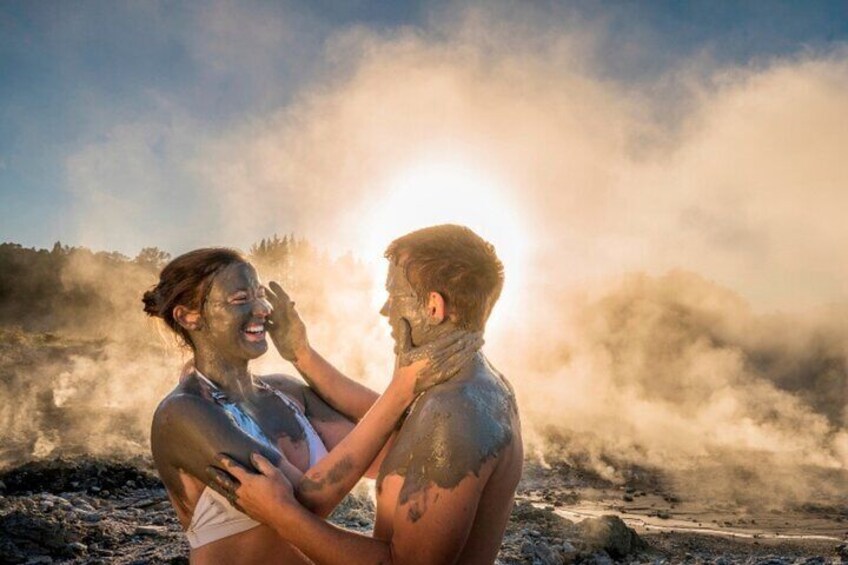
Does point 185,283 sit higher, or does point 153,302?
point 185,283

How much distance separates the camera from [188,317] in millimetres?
3529

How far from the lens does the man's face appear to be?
2.73 meters

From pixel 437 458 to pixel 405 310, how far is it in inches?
26.2

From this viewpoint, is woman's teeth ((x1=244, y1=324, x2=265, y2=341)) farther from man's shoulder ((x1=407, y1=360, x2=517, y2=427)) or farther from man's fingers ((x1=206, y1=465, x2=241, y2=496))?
man's shoulder ((x1=407, y1=360, x2=517, y2=427))

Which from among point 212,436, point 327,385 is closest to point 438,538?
point 212,436

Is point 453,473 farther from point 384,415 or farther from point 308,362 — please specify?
point 308,362

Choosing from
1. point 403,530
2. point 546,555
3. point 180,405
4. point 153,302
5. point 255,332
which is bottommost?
point 546,555

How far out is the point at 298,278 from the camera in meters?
31.9

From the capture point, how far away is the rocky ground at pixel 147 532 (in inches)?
287

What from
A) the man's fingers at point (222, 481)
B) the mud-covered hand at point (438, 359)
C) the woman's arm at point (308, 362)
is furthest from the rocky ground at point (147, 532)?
the mud-covered hand at point (438, 359)

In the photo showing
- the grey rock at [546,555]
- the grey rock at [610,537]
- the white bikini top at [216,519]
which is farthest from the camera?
the grey rock at [610,537]

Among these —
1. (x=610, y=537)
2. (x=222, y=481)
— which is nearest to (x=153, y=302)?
(x=222, y=481)

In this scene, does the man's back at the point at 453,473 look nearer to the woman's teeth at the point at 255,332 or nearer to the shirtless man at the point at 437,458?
the shirtless man at the point at 437,458

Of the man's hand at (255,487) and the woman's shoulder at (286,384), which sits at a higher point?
the woman's shoulder at (286,384)
